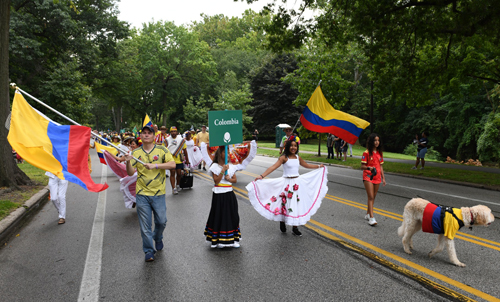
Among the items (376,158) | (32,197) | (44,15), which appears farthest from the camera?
(44,15)

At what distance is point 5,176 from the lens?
9.10 meters

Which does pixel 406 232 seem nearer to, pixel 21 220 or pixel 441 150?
pixel 21 220

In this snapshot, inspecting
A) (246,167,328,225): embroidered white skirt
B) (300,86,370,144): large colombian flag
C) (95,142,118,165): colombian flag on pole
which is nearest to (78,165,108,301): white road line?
(95,142,118,165): colombian flag on pole

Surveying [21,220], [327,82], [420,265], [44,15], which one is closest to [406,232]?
[420,265]

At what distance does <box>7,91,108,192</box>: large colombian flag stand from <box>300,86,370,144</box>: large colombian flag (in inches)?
219

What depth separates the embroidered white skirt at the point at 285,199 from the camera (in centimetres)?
567

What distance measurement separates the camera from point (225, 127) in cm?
507

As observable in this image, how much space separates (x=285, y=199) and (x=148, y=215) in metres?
2.42

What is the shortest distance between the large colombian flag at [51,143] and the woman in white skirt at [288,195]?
263 centimetres

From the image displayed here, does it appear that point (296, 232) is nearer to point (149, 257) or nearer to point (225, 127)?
point (225, 127)

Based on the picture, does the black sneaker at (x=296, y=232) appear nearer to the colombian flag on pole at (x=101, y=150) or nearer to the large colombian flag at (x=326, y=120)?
the large colombian flag at (x=326, y=120)

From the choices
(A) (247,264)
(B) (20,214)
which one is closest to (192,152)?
(B) (20,214)

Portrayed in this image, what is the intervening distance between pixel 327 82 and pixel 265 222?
14.9 meters

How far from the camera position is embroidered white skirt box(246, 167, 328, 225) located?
5.67 meters
